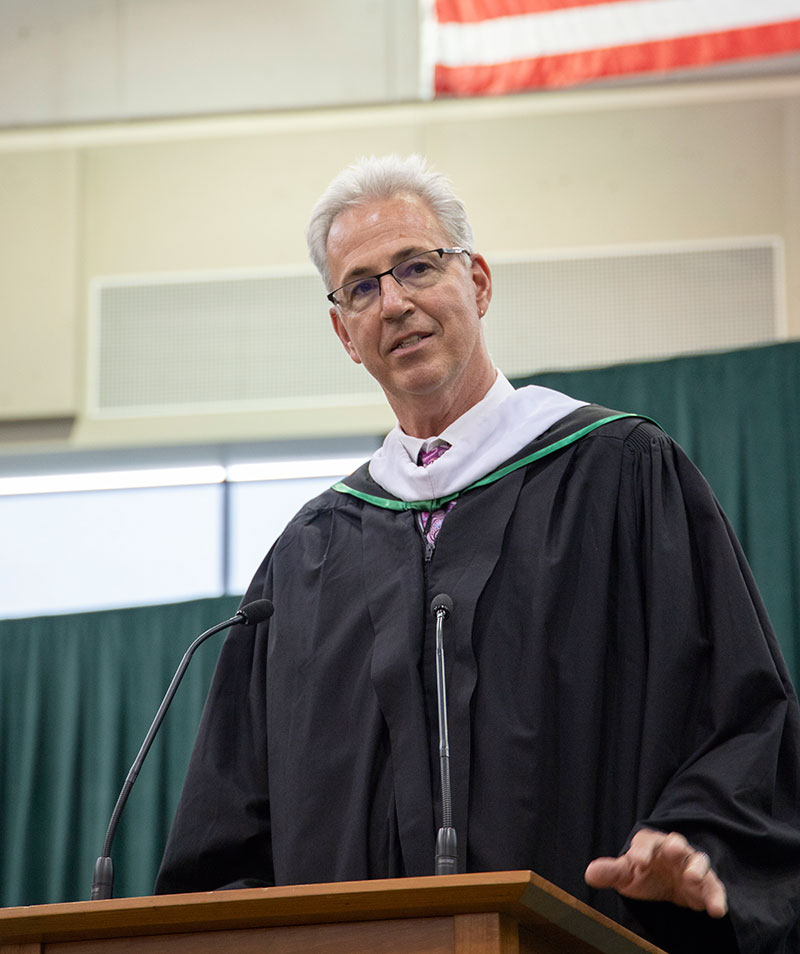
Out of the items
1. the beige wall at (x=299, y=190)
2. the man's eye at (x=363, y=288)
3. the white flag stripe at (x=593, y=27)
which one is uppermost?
the white flag stripe at (x=593, y=27)

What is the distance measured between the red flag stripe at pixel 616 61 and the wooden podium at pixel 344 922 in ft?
16.3

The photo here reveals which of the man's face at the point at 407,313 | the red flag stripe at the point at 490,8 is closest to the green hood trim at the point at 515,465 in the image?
the man's face at the point at 407,313

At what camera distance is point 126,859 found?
573 centimetres

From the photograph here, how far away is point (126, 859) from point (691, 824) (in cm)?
438

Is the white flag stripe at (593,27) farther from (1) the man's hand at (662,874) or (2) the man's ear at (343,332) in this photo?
(1) the man's hand at (662,874)

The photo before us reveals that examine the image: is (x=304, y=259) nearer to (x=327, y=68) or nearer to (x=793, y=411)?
(x=327, y=68)

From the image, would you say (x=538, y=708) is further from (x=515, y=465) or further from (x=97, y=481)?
(x=97, y=481)

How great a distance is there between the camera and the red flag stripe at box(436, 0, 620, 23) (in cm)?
595

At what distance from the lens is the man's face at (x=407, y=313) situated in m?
2.52

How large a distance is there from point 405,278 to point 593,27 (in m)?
3.85

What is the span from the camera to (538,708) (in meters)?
2.09

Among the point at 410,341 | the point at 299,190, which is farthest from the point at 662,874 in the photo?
the point at 299,190

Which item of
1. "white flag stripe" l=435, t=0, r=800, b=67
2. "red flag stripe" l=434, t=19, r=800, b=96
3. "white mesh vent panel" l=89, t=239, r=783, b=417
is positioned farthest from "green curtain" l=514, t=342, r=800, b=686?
"white flag stripe" l=435, t=0, r=800, b=67

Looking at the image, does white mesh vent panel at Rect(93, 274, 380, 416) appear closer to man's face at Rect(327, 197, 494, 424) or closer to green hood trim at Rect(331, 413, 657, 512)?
man's face at Rect(327, 197, 494, 424)
